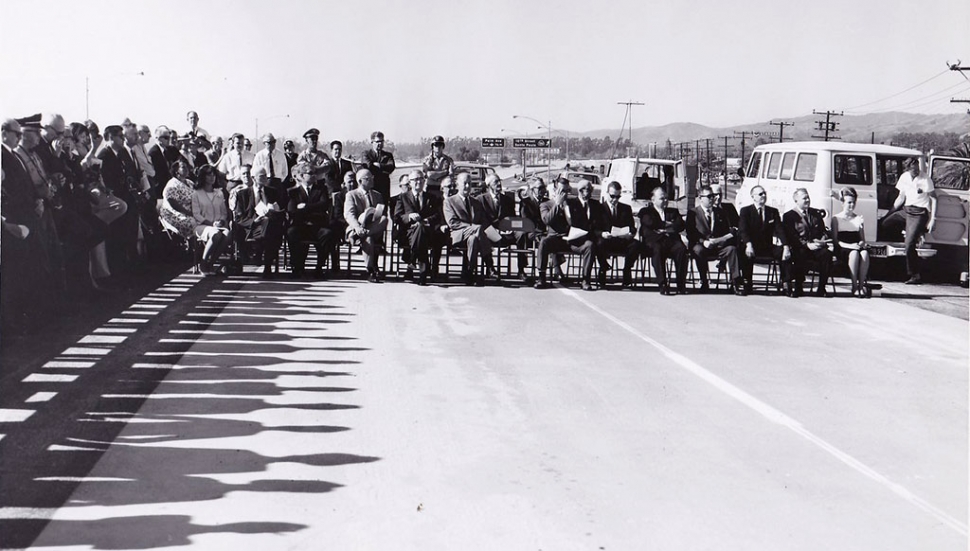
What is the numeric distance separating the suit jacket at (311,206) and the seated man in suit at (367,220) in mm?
352

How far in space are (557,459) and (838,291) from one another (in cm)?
1099

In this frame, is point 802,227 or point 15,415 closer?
point 15,415

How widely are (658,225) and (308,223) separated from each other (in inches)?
206

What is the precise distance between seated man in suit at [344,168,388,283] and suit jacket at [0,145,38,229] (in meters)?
5.69

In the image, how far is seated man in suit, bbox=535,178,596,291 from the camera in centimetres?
1566

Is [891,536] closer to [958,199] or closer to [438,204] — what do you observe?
[438,204]

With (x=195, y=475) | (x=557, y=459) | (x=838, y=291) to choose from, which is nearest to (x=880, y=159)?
(x=838, y=291)

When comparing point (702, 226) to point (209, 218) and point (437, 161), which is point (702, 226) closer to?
point (437, 161)

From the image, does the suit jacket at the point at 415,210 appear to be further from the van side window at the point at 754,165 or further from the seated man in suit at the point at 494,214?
the van side window at the point at 754,165

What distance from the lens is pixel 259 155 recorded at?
17609 mm

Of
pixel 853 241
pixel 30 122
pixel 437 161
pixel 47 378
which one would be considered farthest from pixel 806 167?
pixel 47 378

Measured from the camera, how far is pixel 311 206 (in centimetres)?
1579

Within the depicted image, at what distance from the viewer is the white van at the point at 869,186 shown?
707 inches

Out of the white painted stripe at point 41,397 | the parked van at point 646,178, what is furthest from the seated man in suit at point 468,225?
the white painted stripe at point 41,397
